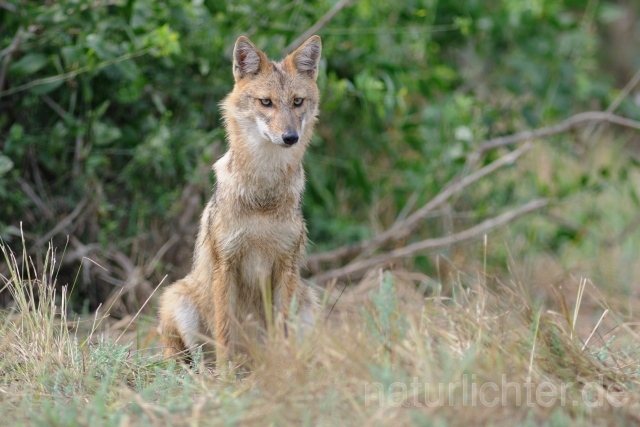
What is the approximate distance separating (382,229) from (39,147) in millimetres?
3825

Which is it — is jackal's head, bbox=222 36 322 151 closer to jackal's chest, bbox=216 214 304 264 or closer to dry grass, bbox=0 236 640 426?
jackal's chest, bbox=216 214 304 264

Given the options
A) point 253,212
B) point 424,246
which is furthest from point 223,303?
point 424,246

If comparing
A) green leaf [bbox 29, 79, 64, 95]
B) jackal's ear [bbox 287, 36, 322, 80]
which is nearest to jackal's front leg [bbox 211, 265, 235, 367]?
jackal's ear [bbox 287, 36, 322, 80]

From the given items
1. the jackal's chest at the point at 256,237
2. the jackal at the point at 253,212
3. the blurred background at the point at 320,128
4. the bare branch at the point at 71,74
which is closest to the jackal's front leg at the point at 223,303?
the jackal at the point at 253,212

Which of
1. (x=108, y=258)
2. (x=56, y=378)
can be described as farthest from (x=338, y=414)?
(x=108, y=258)

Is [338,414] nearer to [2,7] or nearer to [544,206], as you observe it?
[2,7]

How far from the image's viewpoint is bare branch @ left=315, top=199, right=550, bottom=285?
7773 mm

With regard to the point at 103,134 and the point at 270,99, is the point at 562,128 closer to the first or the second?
the point at 270,99

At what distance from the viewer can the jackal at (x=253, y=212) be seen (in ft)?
17.4

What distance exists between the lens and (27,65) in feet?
20.6

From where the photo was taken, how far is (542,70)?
8.97 meters

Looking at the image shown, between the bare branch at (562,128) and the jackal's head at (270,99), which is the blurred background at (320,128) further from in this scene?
the jackal's head at (270,99)

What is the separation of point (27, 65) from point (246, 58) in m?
1.93

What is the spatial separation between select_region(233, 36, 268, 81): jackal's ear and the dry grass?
202 centimetres
